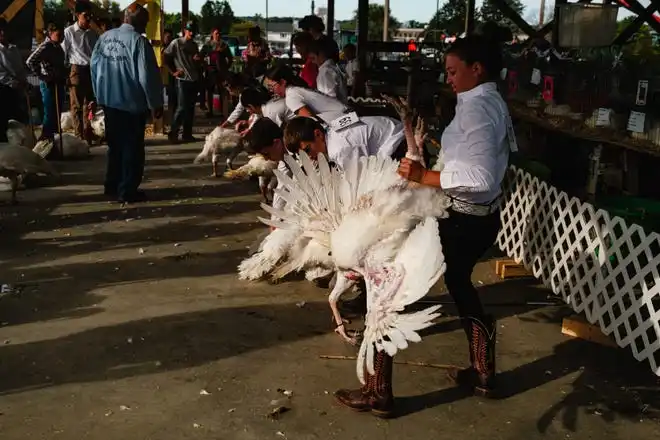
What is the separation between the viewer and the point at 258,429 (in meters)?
3.49

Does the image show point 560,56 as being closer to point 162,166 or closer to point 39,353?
point 162,166

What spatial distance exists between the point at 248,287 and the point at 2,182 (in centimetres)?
460

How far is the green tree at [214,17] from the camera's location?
5150cm

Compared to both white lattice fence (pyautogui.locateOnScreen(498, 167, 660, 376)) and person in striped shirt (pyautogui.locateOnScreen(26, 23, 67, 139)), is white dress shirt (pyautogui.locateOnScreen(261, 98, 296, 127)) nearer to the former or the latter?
white lattice fence (pyautogui.locateOnScreen(498, 167, 660, 376))

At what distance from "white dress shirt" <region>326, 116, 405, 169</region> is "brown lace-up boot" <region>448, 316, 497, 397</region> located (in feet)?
4.37

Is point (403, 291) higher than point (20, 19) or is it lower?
lower

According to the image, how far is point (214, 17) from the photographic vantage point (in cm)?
5300

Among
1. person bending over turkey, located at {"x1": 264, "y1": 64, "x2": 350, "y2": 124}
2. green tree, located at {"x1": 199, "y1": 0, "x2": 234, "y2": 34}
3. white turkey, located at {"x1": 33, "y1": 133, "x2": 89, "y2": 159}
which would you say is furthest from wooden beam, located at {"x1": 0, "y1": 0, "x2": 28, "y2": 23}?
green tree, located at {"x1": 199, "y1": 0, "x2": 234, "y2": 34}

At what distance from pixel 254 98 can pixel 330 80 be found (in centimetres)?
83

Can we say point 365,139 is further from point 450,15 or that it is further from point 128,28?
point 450,15

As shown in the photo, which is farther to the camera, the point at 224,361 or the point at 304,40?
the point at 304,40

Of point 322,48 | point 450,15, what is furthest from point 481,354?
point 450,15

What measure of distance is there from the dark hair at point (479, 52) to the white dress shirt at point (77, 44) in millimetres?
8739

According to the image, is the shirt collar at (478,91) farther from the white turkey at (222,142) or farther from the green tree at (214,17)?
the green tree at (214,17)
